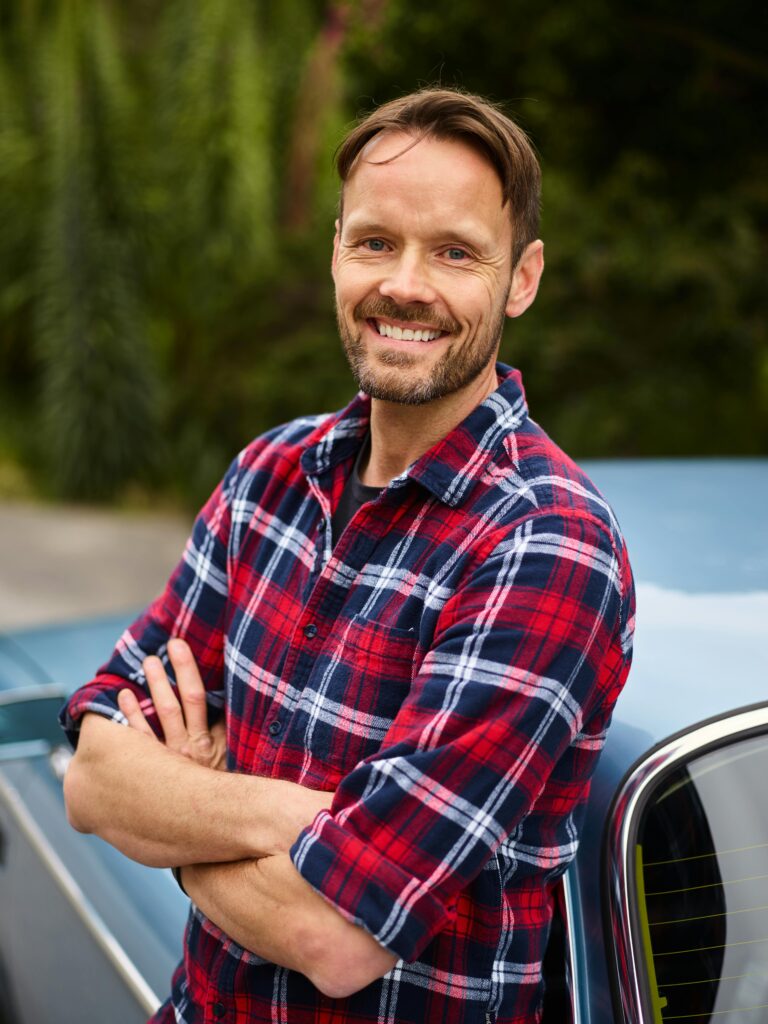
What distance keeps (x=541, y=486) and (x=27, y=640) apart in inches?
80.1

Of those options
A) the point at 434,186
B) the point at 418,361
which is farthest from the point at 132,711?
the point at 434,186

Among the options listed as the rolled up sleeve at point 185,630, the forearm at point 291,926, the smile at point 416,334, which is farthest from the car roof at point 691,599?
the rolled up sleeve at point 185,630

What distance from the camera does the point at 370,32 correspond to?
5711 mm

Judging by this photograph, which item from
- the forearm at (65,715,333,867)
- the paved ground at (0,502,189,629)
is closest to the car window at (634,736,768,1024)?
the forearm at (65,715,333,867)

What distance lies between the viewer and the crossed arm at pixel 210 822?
1442mm

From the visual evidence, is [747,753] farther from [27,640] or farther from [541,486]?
[27,640]

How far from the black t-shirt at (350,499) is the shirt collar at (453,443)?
40 millimetres

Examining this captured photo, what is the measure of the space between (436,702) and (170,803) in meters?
0.46

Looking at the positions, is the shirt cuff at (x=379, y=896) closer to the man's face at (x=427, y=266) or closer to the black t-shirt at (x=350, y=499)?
the black t-shirt at (x=350, y=499)

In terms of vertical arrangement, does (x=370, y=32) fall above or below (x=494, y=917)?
above

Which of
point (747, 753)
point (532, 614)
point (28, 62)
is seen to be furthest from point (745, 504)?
point (28, 62)

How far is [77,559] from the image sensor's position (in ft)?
24.2

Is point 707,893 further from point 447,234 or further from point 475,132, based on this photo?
point 475,132

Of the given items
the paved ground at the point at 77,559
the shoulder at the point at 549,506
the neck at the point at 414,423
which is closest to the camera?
the shoulder at the point at 549,506
